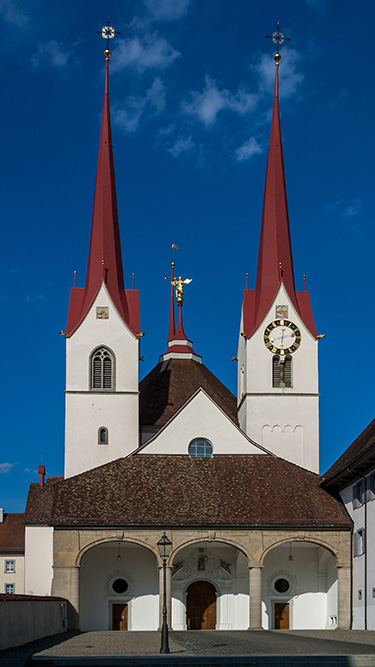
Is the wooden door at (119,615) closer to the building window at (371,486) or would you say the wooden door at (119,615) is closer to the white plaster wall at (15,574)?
the building window at (371,486)

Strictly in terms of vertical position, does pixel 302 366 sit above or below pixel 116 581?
above

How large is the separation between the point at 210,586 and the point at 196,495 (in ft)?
15.3

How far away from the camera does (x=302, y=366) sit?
51188 millimetres

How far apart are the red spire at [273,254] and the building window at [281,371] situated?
1.90 meters

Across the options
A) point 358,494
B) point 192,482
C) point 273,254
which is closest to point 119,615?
point 192,482

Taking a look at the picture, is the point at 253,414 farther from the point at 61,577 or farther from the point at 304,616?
the point at 61,577

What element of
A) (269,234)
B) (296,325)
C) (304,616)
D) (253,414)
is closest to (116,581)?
(304,616)

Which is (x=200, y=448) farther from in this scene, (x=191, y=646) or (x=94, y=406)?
(x=191, y=646)

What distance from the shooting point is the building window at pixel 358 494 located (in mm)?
37156

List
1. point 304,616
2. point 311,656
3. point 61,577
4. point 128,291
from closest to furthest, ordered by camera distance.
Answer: point 311,656, point 61,577, point 304,616, point 128,291

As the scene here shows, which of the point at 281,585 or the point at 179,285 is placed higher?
the point at 179,285

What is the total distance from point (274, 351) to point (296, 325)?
5.68 feet

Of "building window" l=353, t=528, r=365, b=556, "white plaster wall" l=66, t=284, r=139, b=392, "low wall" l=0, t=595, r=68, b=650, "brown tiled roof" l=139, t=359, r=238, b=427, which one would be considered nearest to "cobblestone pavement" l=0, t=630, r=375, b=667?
"low wall" l=0, t=595, r=68, b=650

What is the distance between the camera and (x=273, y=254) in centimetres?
5294
